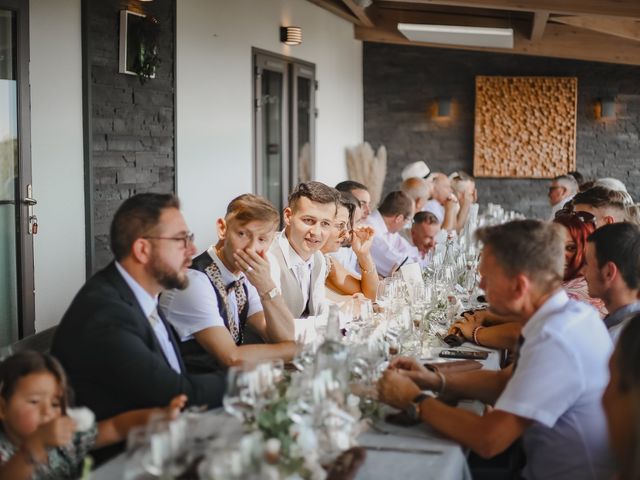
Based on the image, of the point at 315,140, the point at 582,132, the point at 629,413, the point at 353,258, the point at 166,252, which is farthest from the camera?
the point at 582,132

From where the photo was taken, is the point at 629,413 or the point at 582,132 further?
the point at 582,132

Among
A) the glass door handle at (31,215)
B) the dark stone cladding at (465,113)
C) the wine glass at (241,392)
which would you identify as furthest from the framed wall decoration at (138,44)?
the dark stone cladding at (465,113)

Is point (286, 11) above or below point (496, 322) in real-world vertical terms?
above

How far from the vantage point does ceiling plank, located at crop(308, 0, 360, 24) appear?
11648 millimetres

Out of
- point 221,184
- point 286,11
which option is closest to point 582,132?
point 286,11

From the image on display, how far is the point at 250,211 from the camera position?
151 inches

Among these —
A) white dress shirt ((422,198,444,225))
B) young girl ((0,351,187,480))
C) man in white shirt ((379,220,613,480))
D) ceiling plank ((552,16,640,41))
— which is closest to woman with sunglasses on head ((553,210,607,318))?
man in white shirt ((379,220,613,480))

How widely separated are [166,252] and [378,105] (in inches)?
463

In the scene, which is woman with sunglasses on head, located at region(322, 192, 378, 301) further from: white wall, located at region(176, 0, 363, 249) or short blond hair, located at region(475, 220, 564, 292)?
short blond hair, located at region(475, 220, 564, 292)

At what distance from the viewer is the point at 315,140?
39.0 feet

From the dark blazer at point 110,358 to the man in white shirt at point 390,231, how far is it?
451 centimetres

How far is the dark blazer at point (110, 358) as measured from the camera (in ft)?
8.93

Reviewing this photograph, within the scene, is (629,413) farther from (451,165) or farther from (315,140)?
(451,165)

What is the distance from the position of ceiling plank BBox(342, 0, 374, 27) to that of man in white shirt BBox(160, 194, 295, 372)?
7.30m
